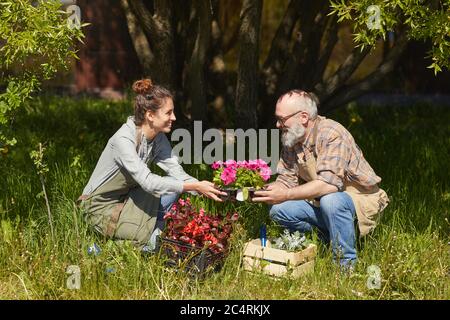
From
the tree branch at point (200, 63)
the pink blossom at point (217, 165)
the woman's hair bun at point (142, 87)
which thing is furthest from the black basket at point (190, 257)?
the tree branch at point (200, 63)

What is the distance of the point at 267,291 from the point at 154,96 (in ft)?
4.39

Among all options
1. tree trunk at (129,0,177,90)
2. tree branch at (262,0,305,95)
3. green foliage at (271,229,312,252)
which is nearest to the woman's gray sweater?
green foliage at (271,229,312,252)

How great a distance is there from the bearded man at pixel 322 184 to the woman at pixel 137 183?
53 centimetres

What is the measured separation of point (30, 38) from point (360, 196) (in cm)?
219

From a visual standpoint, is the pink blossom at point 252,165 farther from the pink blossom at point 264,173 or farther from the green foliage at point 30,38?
the green foliage at point 30,38

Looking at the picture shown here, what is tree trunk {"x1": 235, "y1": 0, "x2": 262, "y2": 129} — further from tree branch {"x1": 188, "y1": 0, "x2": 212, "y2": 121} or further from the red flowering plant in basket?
the red flowering plant in basket

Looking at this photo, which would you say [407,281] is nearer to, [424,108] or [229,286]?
[229,286]

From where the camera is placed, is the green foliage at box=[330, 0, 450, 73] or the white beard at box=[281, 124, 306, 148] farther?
the white beard at box=[281, 124, 306, 148]

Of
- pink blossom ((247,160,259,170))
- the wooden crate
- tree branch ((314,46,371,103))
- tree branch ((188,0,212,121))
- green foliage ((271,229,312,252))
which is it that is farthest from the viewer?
tree branch ((314,46,371,103))

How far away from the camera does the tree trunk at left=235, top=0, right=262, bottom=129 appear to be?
689 centimetres

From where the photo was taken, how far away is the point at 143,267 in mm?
4398

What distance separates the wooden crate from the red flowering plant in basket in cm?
17

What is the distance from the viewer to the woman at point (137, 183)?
181 inches
